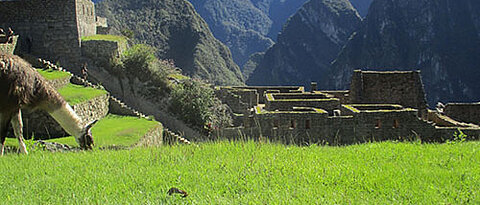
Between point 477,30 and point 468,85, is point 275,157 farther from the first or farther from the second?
point 477,30

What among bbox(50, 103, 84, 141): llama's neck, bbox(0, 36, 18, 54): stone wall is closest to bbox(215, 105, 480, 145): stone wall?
bbox(50, 103, 84, 141): llama's neck

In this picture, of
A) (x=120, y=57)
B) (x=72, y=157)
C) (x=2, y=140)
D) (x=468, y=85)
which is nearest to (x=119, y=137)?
(x=2, y=140)

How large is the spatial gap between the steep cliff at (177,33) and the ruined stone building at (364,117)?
57.1m

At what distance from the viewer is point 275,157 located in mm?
6086

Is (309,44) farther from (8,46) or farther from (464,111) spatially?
(8,46)

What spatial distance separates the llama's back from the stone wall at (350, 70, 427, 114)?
54.7ft

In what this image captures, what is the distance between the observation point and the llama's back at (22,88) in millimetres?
7566

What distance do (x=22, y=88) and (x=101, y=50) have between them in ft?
59.1

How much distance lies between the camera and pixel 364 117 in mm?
15172

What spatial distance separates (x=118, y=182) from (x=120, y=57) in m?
22.4

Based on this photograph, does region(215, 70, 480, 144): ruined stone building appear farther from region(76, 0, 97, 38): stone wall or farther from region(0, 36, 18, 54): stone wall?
region(76, 0, 97, 38): stone wall

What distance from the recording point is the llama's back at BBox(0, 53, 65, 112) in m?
7.57

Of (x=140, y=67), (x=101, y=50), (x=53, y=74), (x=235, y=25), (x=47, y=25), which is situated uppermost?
(x=235, y=25)

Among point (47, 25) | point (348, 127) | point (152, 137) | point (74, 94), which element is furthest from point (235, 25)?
point (348, 127)
